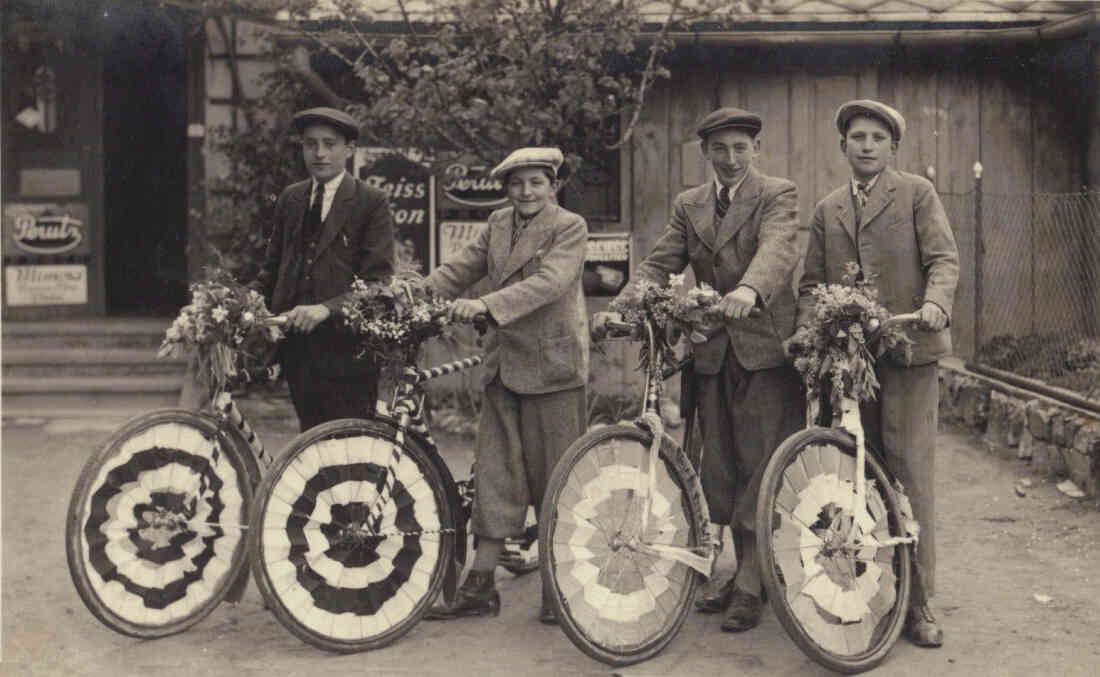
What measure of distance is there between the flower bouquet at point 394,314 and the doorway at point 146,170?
7.94 meters

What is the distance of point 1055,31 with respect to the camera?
920 centimetres

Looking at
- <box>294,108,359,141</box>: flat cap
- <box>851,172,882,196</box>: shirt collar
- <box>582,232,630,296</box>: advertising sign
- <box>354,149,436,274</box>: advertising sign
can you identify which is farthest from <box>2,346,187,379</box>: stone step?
<box>851,172,882,196</box>: shirt collar

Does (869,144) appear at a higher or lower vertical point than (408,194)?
lower

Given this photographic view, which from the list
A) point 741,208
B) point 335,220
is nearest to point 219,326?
point 335,220

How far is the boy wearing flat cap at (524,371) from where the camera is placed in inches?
198

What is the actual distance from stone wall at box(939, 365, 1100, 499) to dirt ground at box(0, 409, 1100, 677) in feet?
1.94

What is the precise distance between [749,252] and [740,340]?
1.14 feet

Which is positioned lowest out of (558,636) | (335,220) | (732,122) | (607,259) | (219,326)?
(558,636)

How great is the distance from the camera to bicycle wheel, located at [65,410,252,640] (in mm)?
4680

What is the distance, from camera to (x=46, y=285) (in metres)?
11.2

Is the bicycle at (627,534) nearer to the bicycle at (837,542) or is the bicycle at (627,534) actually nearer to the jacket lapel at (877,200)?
the bicycle at (837,542)

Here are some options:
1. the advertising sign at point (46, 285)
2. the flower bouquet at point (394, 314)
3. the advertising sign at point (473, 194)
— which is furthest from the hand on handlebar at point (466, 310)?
the advertising sign at point (46, 285)

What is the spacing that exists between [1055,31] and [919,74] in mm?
1063

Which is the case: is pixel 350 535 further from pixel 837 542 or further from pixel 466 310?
pixel 837 542
